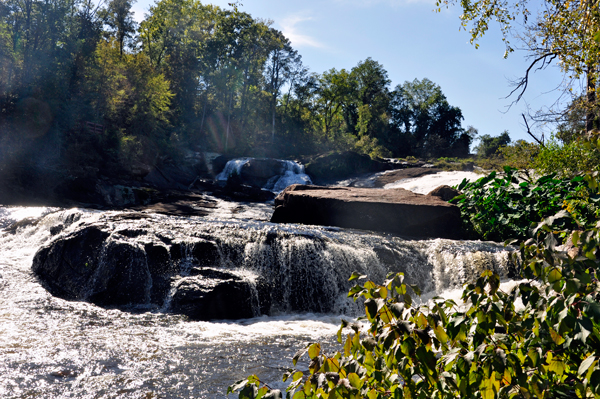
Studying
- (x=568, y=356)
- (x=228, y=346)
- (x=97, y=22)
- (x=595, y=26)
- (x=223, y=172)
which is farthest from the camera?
(x=223, y=172)

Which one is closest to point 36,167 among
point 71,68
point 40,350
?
point 71,68

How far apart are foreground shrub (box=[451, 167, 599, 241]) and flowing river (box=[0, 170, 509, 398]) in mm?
1187

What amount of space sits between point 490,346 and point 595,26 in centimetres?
854

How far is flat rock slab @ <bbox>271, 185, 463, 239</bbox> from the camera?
12.3m

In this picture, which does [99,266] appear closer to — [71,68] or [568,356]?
[568,356]

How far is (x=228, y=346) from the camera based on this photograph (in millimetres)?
6324

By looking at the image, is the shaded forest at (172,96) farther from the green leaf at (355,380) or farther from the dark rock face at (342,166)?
the green leaf at (355,380)

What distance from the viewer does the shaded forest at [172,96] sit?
24.2m

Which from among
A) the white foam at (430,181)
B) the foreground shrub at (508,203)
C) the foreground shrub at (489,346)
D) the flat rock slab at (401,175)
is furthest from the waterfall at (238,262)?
the flat rock slab at (401,175)

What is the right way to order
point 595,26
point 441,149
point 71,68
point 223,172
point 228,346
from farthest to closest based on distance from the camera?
point 441,149, point 223,172, point 71,68, point 595,26, point 228,346

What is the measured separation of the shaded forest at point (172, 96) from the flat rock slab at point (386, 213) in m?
16.6

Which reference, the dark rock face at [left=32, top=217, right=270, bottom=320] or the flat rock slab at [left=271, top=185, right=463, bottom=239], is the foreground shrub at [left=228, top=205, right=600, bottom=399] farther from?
the flat rock slab at [left=271, top=185, right=463, bottom=239]

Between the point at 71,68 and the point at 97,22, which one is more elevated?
the point at 97,22

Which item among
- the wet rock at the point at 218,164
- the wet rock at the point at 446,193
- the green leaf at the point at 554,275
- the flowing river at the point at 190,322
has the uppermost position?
the wet rock at the point at 218,164
